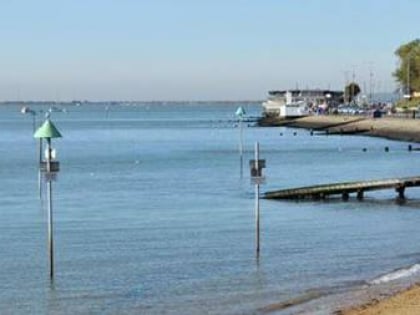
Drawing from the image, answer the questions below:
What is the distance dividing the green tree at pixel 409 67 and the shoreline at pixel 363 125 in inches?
788

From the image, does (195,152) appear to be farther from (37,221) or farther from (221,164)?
(37,221)

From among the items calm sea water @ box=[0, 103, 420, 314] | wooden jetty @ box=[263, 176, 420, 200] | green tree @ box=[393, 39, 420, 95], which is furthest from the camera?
green tree @ box=[393, 39, 420, 95]

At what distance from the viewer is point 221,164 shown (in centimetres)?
7838

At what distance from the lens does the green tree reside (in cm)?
18225

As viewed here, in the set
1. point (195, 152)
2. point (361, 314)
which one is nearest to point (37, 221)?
point (361, 314)

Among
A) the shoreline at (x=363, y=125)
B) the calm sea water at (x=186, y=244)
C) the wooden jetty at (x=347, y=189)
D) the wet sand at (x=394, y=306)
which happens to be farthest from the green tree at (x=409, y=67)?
the wet sand at (x=394, y=306)

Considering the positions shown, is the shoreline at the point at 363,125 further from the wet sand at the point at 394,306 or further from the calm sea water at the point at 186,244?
the wet sand at the point at 394,306

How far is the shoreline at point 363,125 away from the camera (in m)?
116

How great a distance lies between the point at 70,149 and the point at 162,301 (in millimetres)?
88800

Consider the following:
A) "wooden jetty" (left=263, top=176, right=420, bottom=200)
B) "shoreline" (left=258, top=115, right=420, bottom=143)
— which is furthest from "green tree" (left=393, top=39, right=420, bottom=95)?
"wooden jetty" (left=263, top=176, right=420, bottom=200)

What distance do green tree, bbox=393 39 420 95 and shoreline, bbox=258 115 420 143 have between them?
2001cm

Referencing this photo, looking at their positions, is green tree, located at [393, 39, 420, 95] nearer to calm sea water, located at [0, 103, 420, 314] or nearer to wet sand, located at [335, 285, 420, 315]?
calm sea water, located at [0, 103, 420, 314]

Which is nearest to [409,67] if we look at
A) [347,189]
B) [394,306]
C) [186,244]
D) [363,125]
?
[363,125]

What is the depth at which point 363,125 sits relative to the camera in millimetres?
137250
